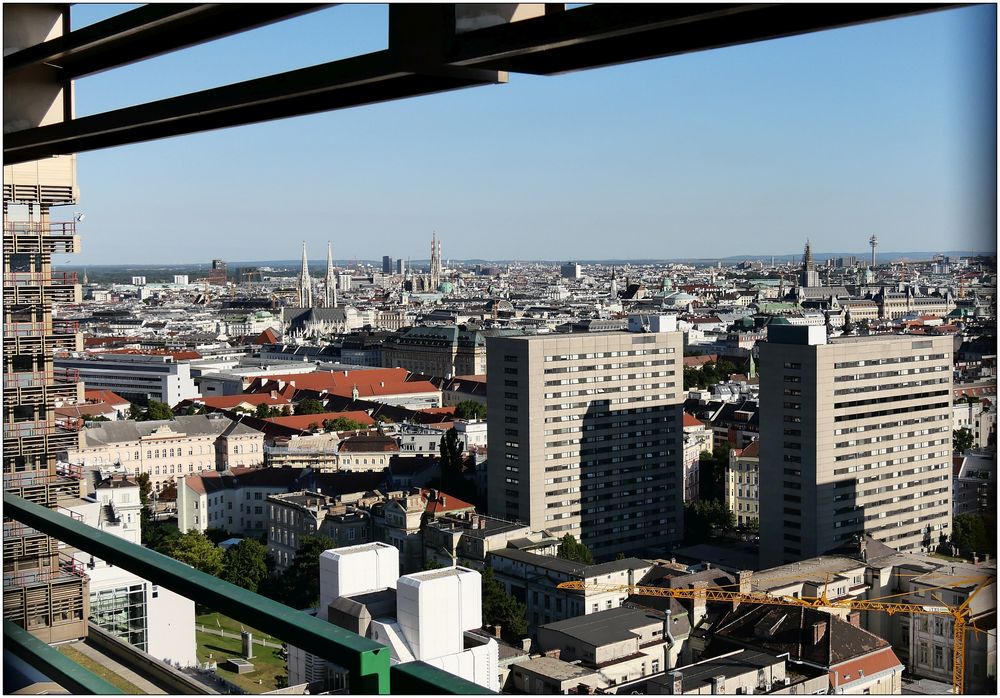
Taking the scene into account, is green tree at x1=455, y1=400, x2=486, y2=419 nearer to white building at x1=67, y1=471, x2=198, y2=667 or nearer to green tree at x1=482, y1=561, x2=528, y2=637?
green tree at x1=482, y1=561, x2=528, y2=637

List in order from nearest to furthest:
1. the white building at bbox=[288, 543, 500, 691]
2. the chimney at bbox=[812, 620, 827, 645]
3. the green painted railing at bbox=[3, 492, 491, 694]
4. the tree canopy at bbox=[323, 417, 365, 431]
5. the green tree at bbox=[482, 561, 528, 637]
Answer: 1. the green painted railing at bbox=[3, 492, 491, 694]
2. the white building at bbox=[288, 543, 500, 691]
3. the chimney at bbox=[812, 620, 827, 645]
4. the green tree at bbox=[482, 561, 528, 637]
5. the tree canopy at bbox=[323, 417, 365, 431]

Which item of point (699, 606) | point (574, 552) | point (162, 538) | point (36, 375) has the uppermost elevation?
point (36, 375)

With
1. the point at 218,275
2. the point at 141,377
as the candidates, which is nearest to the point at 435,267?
the point at 218,275

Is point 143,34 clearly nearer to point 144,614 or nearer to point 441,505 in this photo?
point 144,614

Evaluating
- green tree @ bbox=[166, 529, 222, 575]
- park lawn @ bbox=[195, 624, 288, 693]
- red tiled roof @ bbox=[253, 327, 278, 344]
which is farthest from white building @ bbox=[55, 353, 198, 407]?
park lawn @ bbox=[195, 624, 288, 693]

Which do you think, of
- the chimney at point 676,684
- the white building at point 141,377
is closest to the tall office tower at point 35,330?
the chimney at point 676,684

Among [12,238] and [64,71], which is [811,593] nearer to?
[12,238]
